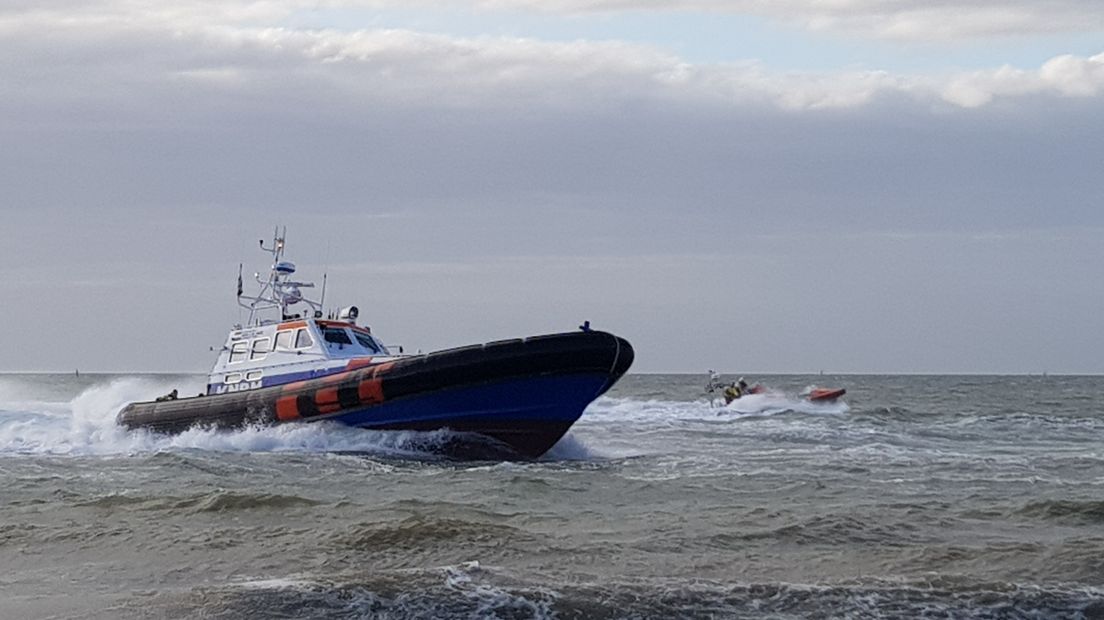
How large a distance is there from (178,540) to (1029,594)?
23.9 feet

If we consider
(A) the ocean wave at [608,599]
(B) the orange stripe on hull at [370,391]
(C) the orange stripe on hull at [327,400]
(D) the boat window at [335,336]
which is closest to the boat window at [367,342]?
(D) the boat window at [335,336]

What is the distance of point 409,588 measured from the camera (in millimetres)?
9398

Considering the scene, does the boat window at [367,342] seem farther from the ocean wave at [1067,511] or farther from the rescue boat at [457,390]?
the ocean wave at [1067,511]

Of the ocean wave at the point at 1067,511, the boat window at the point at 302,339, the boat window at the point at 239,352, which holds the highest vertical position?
the boat window at the point at 302,339

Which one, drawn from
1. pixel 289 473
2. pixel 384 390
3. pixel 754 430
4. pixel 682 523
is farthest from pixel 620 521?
pixel 754 430

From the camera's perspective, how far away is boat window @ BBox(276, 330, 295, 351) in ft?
72.6

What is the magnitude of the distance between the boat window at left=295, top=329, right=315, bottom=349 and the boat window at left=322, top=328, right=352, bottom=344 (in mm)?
262

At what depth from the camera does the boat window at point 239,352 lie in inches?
899

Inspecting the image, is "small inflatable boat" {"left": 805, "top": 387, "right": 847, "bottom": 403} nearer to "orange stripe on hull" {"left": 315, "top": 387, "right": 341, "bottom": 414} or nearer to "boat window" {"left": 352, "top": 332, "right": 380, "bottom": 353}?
"boat window" {"left": 352, "top": 332, "right": 380, "bottom": 353}

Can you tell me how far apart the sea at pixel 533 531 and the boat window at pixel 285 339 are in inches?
72.3

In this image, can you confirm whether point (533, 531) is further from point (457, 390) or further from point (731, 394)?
point (731, 394)

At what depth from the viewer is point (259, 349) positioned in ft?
74.1

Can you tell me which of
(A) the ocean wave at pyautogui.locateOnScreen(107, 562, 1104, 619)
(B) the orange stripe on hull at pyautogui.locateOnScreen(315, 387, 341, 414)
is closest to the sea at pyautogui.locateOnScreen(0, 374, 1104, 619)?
(A) the ocean wave at pyautogui.locateOnScreen(107, 562, 1104, 619)

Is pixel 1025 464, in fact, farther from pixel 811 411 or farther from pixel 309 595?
pixel 811 411
